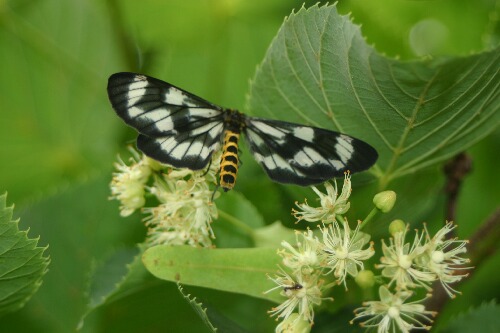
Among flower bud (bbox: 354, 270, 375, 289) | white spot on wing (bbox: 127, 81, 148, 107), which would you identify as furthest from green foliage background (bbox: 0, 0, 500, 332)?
white spot on wing (bbox: 127, 81, 148, 107)

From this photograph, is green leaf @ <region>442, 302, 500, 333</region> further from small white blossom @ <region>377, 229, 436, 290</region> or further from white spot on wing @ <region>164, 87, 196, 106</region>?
white spot on wing @ <region>164, 87, 196, 106</region>

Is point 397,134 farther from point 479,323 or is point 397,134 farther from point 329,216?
point 479,323

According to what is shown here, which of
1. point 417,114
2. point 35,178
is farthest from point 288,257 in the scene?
point 35,178

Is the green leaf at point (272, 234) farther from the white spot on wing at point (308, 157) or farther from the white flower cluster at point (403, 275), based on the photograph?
the white flower cluster at point (403, 275)

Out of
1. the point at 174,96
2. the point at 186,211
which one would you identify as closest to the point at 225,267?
the point at 186,211

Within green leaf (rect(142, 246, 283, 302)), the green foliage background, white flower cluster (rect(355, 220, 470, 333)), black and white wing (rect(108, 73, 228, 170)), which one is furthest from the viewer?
the green foliage background

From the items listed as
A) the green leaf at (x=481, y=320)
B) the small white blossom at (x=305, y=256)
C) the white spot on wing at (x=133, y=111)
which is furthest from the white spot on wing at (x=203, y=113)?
the green leaf at (x=481, y=320)
